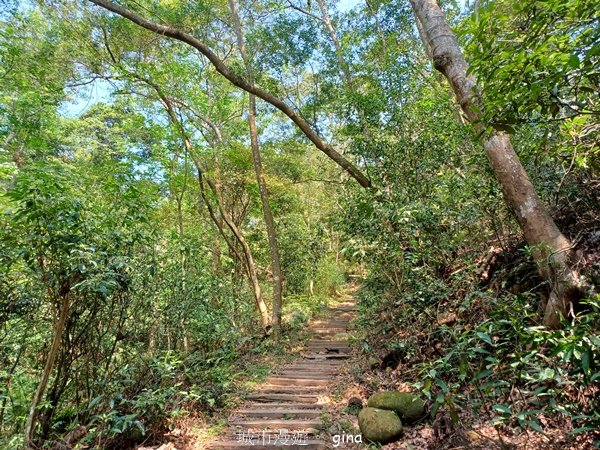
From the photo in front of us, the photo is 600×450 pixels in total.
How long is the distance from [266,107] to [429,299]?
8352 millimetres

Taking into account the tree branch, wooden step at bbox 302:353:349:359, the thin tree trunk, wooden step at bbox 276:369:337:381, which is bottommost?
wooden step at bbox 302:353:349:359

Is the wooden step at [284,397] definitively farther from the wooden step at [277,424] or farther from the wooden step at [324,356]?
the wooden step at [324,356]

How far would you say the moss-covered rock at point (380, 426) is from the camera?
3.45 meters

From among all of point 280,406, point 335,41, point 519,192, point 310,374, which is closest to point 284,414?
point 280,406

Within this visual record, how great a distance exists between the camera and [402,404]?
3.72 meters

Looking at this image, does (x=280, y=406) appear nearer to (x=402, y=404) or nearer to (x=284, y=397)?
(x=284, y=397)

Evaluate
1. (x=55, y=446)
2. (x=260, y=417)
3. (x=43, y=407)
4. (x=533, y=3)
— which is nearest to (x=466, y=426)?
(x=260, y=417)

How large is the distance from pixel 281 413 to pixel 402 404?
171cm

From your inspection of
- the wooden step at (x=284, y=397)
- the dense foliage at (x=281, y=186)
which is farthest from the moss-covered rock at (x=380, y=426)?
the wooden step at (x=284, y=397)

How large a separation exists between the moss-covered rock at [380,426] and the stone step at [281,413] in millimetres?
892

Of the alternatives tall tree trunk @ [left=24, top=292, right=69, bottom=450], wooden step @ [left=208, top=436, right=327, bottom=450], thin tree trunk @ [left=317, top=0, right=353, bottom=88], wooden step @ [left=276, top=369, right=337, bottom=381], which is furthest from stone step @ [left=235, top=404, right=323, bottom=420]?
thin tree trunk @ [left=317, top=0, right=353, bottom=88]

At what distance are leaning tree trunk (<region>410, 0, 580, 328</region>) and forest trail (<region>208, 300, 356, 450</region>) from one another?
300 cm

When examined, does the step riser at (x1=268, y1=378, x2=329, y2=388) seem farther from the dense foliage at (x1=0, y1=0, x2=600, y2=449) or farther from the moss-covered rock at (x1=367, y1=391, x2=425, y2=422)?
the moss-covered rock at (x1=367, y1=391, x2=425, y2=422)

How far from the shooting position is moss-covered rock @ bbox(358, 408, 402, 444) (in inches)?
136
